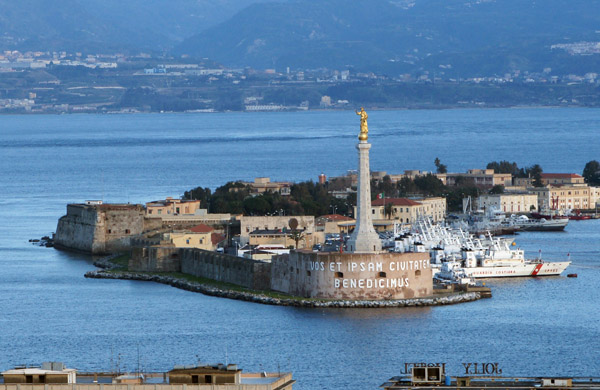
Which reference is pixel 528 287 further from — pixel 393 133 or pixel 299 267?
pixel 393 133

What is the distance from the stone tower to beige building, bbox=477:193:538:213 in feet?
110

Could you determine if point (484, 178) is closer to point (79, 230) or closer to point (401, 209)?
point (401, 209)

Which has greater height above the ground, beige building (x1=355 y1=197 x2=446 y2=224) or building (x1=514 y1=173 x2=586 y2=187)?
building (x1=514 y1=173 x2=586 y2=187)

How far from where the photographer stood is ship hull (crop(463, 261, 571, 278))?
46625mm

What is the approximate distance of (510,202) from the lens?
72.4 metres

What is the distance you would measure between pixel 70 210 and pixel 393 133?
375ft

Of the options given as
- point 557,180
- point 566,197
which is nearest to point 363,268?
point 566,197

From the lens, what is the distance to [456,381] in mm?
17328

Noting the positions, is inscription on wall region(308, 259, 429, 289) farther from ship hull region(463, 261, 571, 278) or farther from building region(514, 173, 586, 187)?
building region(514, 173, 586, 187)

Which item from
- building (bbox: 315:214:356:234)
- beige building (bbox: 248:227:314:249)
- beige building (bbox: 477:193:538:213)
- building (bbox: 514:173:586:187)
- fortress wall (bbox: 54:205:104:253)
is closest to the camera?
beige building (bbox: 248:227:314:249)

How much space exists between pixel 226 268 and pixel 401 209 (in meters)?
20.9

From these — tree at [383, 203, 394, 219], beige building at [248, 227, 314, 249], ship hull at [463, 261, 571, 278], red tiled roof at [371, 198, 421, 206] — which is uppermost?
red tiled roof at [371, 198, 421, 206]

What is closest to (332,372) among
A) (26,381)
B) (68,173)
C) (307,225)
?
(26,381)

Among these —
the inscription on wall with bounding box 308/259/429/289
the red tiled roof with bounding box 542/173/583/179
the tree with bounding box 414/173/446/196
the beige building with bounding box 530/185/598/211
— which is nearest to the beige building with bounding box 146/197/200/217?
the tree with bounding box 414/173/446/196
